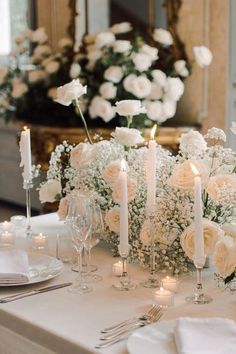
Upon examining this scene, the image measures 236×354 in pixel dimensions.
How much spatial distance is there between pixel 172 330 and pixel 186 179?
1.39ft

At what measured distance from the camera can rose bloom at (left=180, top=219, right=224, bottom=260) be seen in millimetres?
1617

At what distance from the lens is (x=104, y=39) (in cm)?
420

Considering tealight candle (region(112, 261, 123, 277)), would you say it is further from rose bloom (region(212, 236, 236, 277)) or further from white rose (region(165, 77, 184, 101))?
white rose (region(165, 77, 184, 101))

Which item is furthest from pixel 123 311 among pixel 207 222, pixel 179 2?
pixel 179 2

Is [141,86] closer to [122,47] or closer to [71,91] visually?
[122,47]

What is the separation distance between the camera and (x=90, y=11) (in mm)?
4871

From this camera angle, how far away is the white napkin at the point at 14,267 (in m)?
1.67

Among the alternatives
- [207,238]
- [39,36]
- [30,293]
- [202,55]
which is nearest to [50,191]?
[30,293]

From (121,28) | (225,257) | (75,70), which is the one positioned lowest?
(225,257)

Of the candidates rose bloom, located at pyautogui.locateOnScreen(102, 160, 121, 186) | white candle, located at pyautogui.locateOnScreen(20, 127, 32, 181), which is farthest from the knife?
white candle, located at pyautogui.locateOnScreen(20, 127, 32, 181)

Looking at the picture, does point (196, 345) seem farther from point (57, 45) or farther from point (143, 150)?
A: point (57, 45)

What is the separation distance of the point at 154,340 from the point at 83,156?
2.40ft

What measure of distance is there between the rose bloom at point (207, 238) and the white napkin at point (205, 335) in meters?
0.25

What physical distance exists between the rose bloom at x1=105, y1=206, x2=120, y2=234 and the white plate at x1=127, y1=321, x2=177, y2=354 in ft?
1.60
